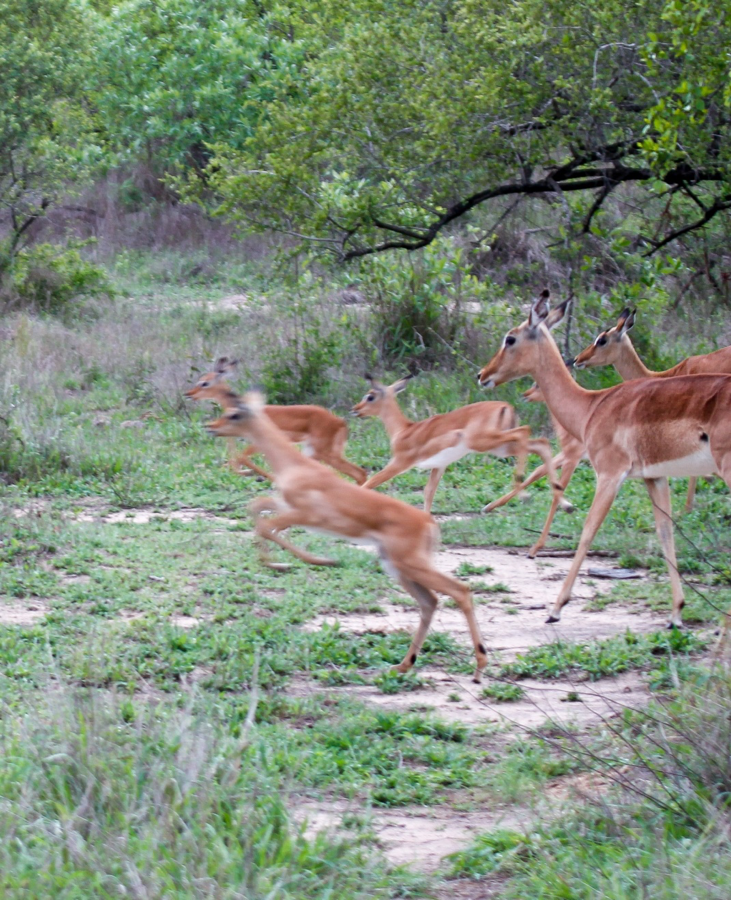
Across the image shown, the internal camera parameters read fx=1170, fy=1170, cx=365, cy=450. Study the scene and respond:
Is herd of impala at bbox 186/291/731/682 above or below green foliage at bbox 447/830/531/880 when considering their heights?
above

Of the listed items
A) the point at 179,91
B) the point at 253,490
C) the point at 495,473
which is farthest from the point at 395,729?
the point at 179,91

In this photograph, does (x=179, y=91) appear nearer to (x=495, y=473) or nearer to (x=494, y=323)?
(x=494, y=323)

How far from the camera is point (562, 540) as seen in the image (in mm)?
8609

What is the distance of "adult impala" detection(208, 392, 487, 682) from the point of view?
221 inches

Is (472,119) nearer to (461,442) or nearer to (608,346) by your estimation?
(608,346)

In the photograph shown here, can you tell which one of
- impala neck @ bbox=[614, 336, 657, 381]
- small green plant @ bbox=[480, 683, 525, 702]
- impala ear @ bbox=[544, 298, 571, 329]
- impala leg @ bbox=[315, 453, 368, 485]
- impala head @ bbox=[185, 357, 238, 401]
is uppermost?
impala ear @ bbox=[544, 298, 571, 329]

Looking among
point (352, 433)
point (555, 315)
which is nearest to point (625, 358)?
point (555, 315)

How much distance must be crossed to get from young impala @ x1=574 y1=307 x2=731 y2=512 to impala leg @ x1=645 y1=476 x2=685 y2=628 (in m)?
2.24

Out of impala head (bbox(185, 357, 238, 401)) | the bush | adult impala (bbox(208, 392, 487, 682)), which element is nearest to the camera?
adult impala (bbox(208, 392, 487, 682))

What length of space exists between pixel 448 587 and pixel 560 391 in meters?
2.70

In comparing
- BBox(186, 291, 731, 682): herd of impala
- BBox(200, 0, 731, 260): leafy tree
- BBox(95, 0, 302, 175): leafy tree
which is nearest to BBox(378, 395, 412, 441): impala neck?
BBox(186, 291, 731, 682): herd of impala

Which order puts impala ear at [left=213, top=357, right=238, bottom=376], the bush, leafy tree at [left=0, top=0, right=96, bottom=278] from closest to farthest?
impala ear at [left=213, top=357, right=238, bottom=376] < leafy tree at [left=0, top=0, right=96, bottom=278] < the bush

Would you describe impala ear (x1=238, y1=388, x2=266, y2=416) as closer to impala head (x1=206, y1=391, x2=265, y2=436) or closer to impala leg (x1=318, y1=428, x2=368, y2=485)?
impala head (x1=206, y1=391, x2=265, y2=436)

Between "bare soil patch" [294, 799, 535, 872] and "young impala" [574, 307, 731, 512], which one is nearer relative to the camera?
"bare soil patch" [294, 799, 535, 872]
